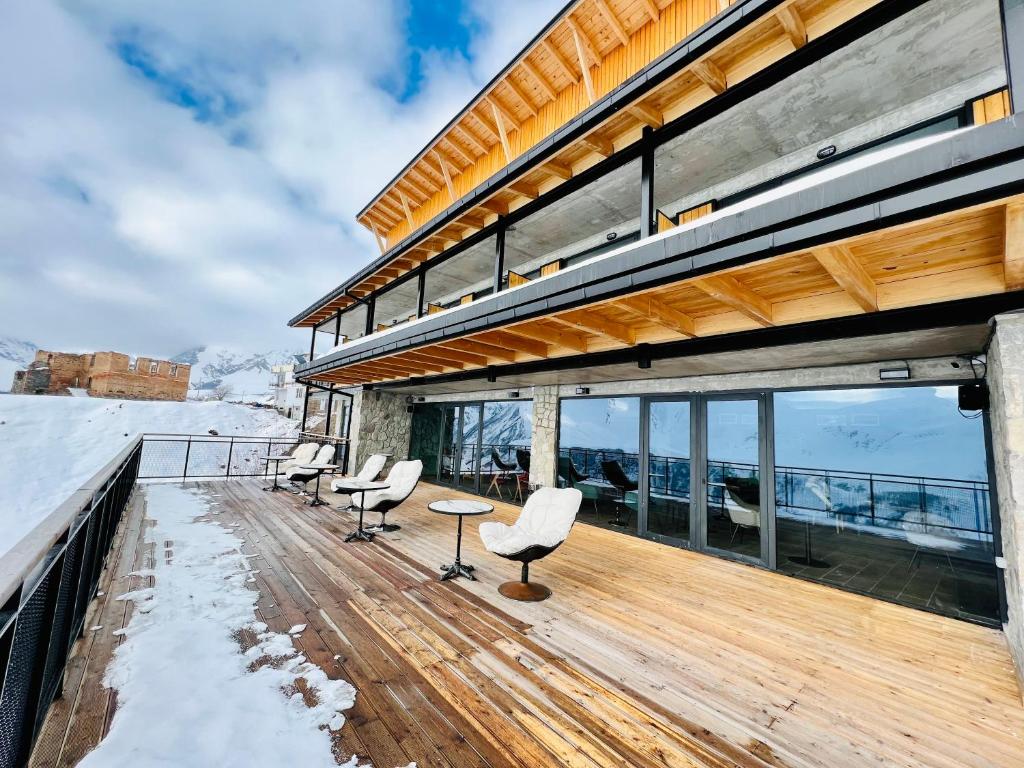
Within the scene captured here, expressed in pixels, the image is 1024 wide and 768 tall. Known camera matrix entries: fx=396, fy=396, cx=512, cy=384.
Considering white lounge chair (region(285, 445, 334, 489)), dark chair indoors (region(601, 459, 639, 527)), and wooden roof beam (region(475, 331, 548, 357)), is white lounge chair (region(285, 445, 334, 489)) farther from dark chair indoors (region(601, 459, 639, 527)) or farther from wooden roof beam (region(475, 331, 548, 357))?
dark chair indoors (region(601, 459, 639, 527))

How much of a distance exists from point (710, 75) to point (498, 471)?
7.06 m

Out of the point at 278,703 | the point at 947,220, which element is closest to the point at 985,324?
the point at 947,220

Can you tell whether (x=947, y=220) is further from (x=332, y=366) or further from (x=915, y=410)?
(x=332, y=366)

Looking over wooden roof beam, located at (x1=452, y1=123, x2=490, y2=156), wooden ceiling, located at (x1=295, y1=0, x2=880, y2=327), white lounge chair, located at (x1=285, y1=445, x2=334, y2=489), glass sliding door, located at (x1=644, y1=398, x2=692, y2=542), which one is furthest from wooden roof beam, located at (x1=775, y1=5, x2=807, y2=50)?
white lounge chair, located at (x1=285, y1=445, x2=334, y2=489)

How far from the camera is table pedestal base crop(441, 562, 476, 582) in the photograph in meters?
3.81

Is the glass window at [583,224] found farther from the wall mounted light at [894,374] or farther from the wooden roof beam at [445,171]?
the wall mounted light at [894,374]

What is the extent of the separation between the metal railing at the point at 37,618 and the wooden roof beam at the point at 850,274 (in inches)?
135

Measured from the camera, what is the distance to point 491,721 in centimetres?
194

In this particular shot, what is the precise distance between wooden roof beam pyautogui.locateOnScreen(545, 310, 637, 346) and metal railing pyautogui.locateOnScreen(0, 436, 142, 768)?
3110mm

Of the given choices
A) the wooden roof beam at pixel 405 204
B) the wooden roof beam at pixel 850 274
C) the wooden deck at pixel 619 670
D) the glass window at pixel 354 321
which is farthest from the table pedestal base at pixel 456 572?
the glass window at pixel 354 321

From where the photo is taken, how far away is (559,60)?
18.9 ft

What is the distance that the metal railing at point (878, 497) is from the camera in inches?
161

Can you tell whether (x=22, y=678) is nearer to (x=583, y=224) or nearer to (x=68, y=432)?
(x=583, y=224)

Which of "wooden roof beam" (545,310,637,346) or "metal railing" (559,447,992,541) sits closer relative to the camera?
"wooden roof beam" (545,310,637,346)
